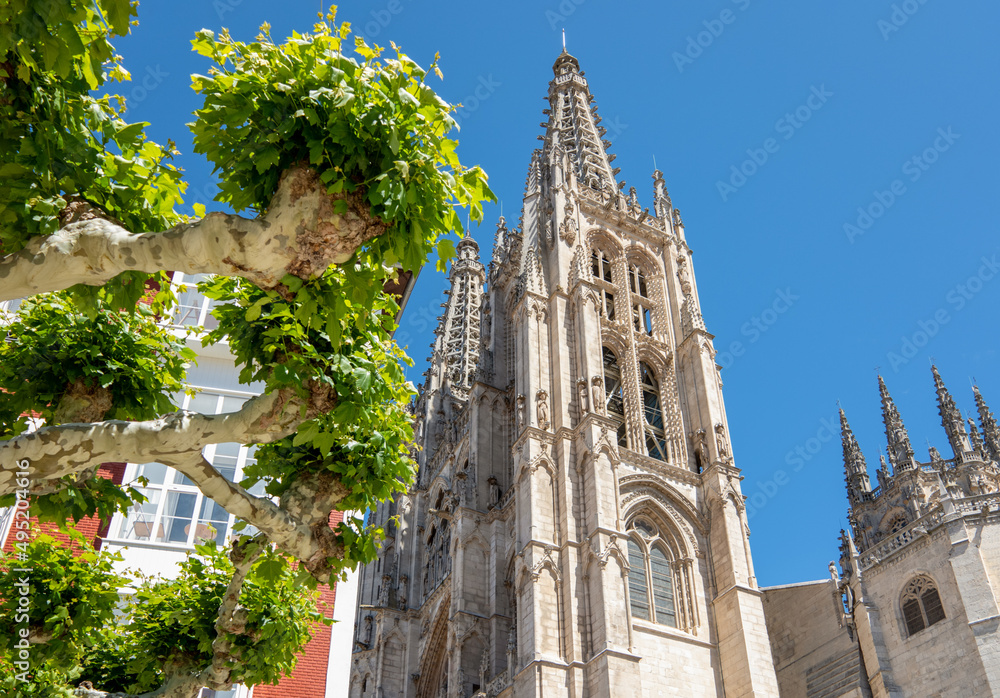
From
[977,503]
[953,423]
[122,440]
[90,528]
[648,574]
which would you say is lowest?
[122,440]

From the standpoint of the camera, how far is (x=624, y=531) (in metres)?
28.4

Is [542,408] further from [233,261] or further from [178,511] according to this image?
[233,261]

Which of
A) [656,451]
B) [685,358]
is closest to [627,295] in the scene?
[685,358]

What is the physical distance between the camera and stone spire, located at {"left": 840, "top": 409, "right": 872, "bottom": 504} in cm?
4609

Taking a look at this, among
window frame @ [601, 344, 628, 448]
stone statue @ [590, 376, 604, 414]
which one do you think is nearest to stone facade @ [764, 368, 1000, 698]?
window frame @ [601, 344, 628, 448]

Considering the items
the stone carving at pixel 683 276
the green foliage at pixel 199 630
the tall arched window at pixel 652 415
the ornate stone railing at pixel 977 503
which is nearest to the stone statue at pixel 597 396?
the tall arched window at pixel 652 415

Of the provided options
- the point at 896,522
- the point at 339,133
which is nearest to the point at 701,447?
the point at 896,522

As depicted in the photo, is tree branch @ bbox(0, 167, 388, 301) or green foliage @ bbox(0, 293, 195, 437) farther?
green foliage @ bbox(0, 293, 195, 437)

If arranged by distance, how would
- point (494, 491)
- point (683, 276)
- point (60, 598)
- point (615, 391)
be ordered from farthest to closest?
point (683, 276) < point (494, 491) < point (615, 391) < point (60, 598)

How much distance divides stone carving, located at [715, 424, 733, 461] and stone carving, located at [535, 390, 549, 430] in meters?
6.64

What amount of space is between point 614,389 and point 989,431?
874 inches

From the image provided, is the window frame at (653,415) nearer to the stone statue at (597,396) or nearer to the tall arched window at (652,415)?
the tall arched window at (652,415)

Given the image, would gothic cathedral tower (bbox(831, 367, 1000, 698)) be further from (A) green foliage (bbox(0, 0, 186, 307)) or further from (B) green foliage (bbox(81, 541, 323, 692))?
(A) green foliage (bbox(0, 0, 186, 307))

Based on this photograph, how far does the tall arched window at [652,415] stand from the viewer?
34.2m
